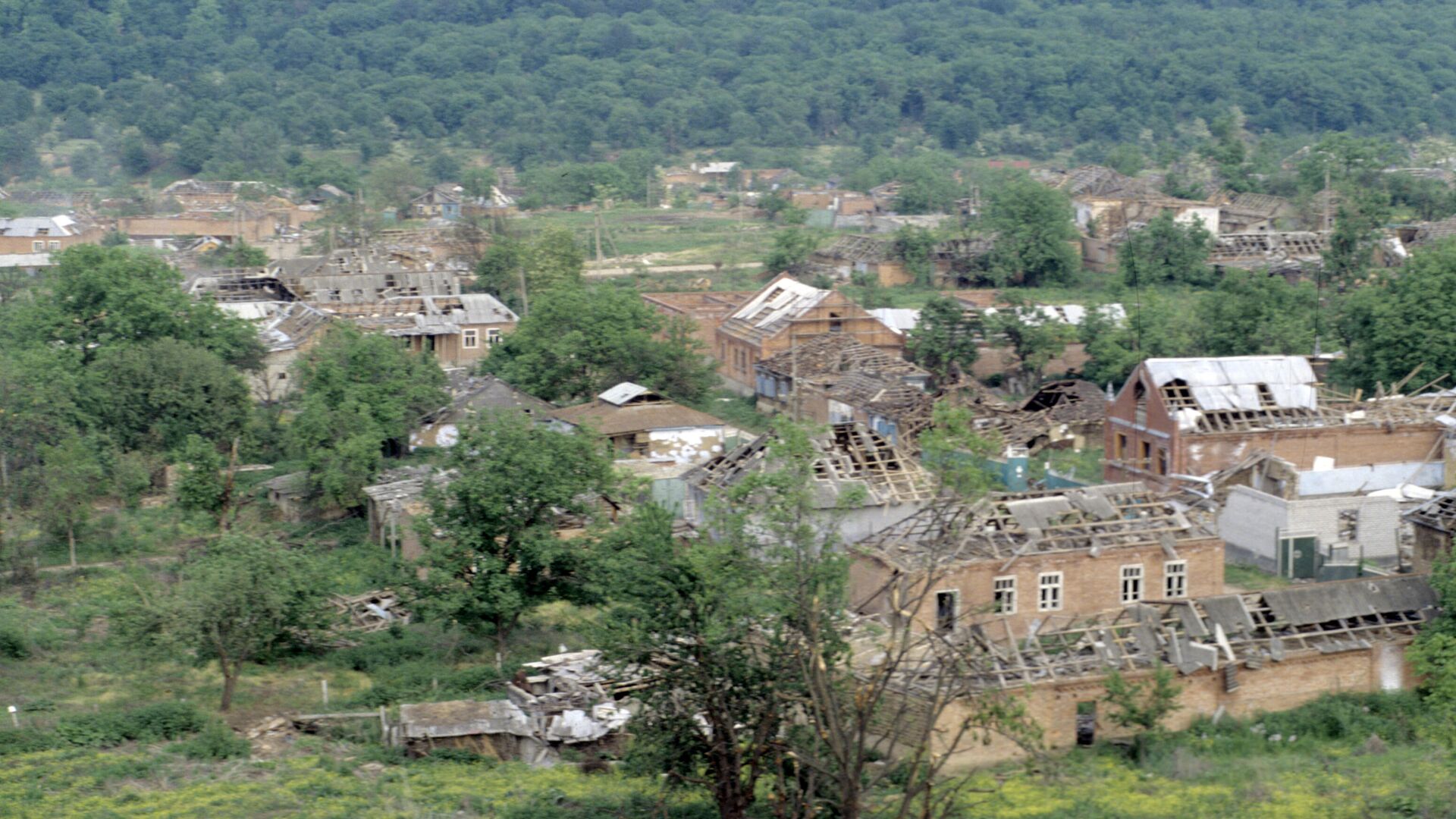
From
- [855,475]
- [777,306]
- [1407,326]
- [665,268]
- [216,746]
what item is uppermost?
[665,268]

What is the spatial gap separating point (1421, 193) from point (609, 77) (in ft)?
212

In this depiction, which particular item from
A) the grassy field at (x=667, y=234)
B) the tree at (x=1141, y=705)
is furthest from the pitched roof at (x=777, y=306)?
the tree at (x=1141, y=705)

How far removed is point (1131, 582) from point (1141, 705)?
139 inches

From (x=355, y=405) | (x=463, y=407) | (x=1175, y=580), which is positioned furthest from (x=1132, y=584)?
(x=463, y=407)

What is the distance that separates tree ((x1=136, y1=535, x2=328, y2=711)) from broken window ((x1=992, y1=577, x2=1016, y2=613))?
907 cm

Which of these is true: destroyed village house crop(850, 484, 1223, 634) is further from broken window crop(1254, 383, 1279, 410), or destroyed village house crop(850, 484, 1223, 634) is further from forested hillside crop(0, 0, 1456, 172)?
forested hillside crop(0, 0, 1456, 172)

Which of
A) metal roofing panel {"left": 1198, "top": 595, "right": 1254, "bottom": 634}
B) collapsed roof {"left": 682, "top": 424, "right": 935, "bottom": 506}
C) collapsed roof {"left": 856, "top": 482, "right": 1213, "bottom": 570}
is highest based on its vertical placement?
collapsed roof {"left": 682, "top": 424, "right": 935, "bottom": 506}

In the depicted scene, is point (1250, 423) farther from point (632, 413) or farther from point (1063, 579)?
point (632, 413)

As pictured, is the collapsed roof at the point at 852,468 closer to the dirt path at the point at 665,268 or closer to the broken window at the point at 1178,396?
the broken window at the point at 1178,396

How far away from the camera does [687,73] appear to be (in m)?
119

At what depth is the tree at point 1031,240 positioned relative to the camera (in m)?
53.9

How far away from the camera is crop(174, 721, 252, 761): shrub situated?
1928 cm

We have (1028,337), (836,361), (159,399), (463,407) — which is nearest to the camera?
(159,399)

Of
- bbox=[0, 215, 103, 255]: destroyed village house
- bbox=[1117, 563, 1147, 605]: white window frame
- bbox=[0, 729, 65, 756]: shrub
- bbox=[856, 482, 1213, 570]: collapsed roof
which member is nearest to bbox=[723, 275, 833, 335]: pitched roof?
bbox=[856, 482, 1213, 570]: collapsed roof
